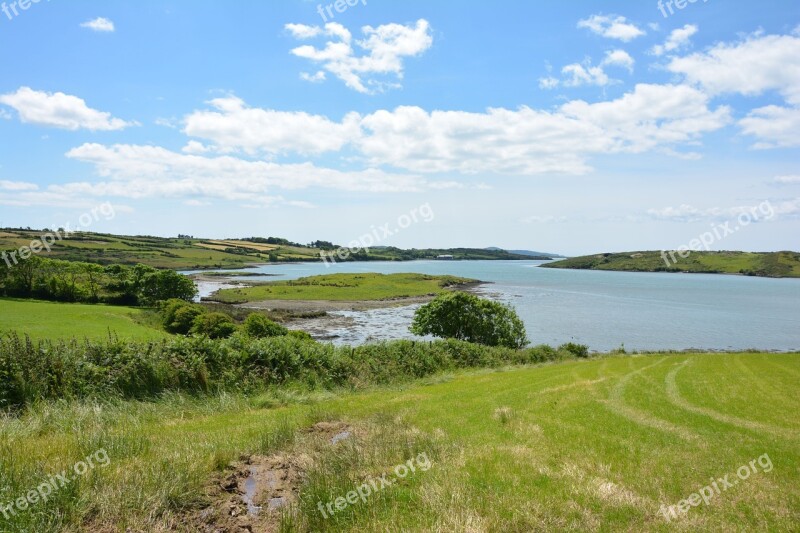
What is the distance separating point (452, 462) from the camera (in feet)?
30.9

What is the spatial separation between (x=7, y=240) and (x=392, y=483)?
555 ft

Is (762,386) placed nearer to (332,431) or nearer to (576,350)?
(332,431)

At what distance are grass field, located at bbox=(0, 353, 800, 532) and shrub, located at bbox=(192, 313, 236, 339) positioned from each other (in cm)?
3412

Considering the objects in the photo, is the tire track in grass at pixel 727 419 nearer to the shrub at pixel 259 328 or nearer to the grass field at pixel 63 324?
the grass field at pixel 63 324

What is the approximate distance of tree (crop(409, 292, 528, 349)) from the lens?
59344mm

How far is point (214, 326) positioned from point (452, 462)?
45162 millimetres

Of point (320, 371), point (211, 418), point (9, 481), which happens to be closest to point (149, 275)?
point (320, 371)

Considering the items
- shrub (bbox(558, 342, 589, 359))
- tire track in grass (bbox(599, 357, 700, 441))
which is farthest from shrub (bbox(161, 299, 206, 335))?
tire track in grass (bbox(599, 357, 700, 441))

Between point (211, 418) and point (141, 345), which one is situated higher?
point (141, 345)

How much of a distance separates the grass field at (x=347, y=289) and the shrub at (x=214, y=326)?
55.1m

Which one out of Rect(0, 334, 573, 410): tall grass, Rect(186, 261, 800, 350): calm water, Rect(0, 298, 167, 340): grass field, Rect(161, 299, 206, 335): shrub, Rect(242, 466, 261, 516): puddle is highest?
Rect(242, 466, 261, 516): puddle

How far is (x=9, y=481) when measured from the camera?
25.0 ft

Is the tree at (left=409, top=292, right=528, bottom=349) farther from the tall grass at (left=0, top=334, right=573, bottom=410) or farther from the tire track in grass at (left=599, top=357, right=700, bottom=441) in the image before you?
the tire track in grass at (left=599, top=357, right=700, bottom=441)

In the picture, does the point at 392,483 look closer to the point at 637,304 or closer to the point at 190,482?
the point at 190,482
